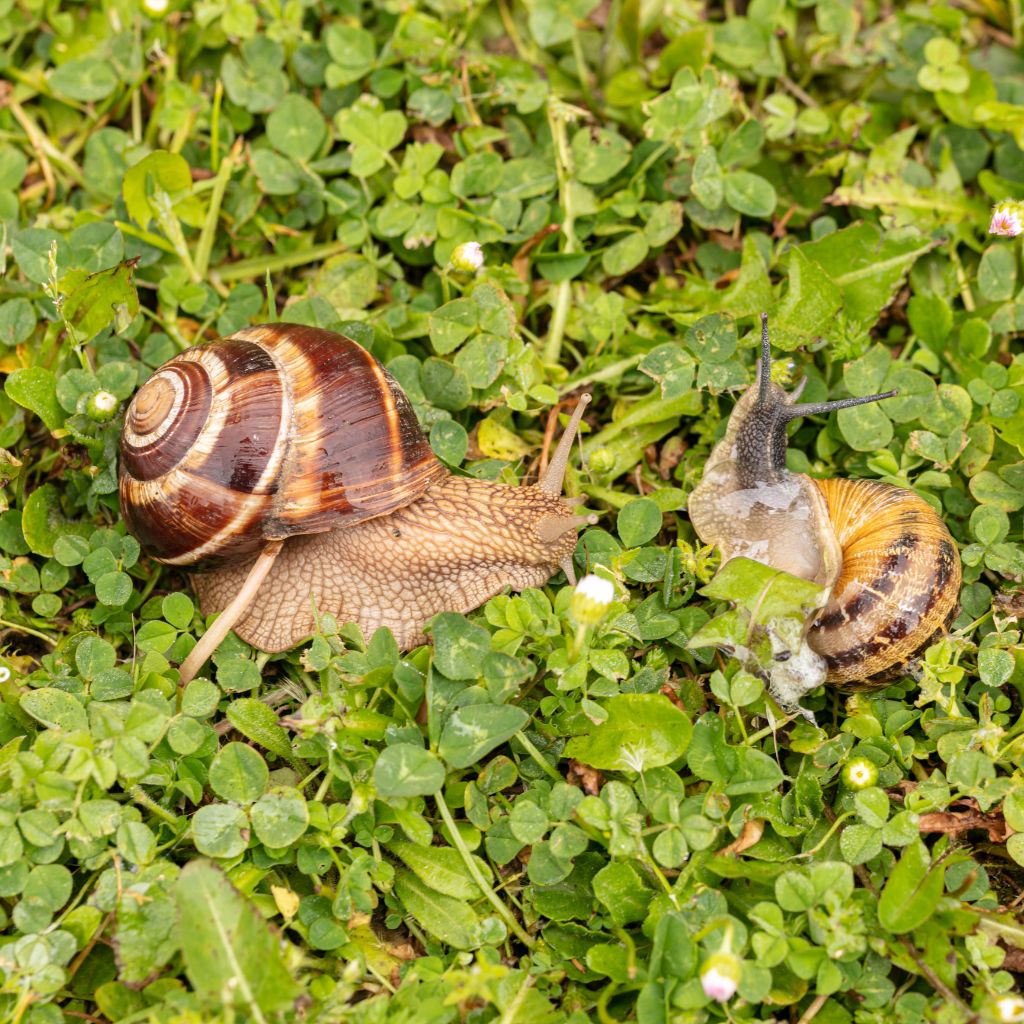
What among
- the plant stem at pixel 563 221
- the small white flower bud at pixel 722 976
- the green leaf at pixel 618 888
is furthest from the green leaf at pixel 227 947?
the plant stem at pixel 563 221

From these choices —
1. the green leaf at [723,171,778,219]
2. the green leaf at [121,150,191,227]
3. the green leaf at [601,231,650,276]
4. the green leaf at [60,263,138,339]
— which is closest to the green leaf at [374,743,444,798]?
the green leaf at [60,263,138,339]

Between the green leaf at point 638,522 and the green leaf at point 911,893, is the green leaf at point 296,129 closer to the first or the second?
the green leaf at point 638,522

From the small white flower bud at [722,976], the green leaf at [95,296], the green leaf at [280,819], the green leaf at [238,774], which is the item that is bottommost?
the small white flower bud at [722,976]

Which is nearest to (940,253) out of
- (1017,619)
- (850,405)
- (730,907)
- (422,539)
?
(850,405)

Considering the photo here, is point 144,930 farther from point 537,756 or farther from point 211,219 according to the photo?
point 211,219

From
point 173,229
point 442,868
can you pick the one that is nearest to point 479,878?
point 442,868

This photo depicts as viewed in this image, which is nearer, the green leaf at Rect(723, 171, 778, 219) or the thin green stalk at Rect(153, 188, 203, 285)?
the thin green stalk at Rect(153, 188, 203, 285)

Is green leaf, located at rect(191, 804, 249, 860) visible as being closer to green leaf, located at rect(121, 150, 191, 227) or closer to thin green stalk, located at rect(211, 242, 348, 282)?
thin green stalk, located at rect(211, 242, 348, 282)
